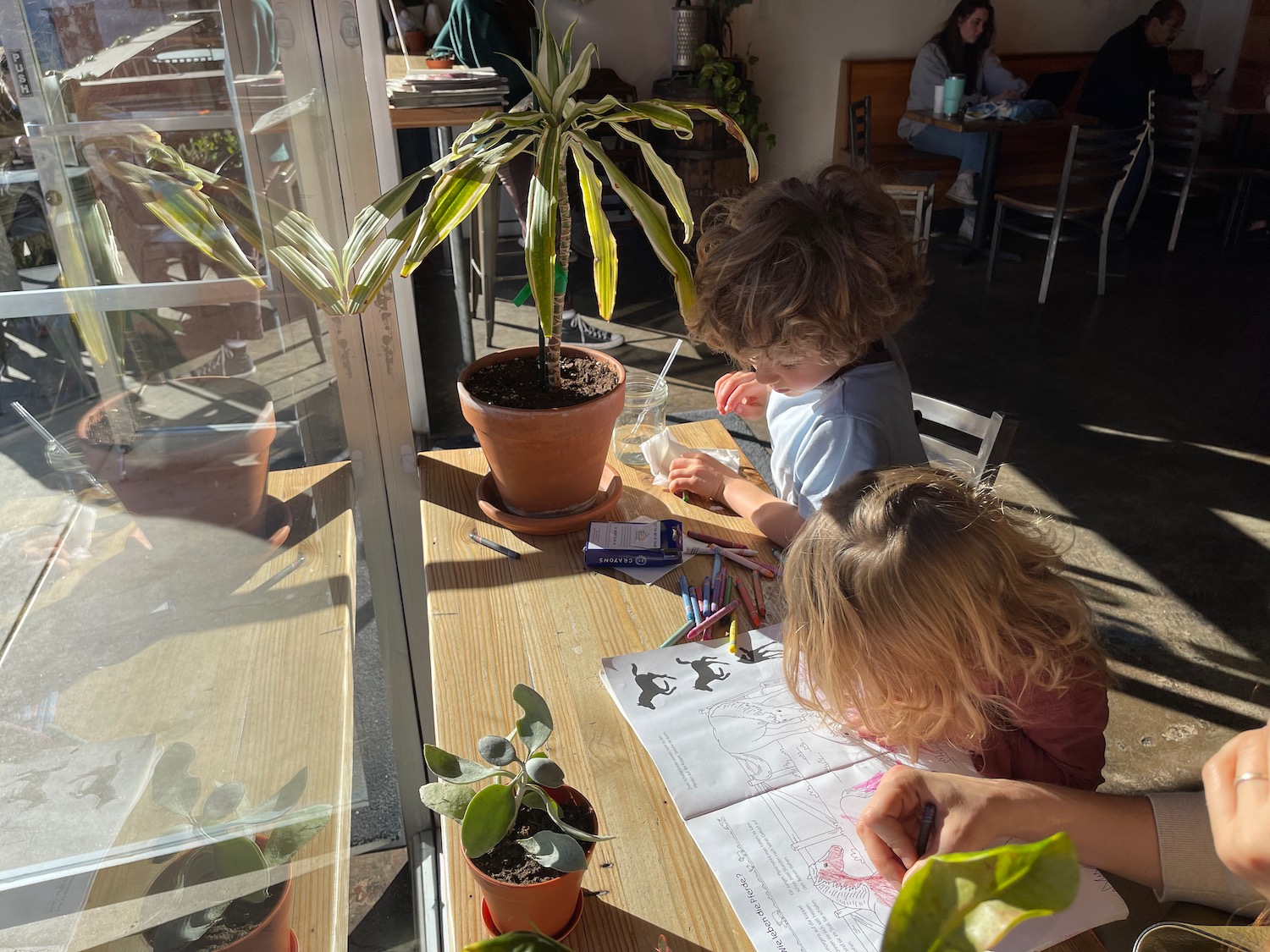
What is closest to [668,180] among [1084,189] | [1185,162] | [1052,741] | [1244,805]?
[1052,741]

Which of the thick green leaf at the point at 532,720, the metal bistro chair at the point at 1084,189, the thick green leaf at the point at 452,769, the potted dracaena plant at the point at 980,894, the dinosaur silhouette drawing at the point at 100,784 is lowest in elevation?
the metal bistro chair at the point at 1084,189

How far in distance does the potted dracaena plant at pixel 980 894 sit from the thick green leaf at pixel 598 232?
2.76ft

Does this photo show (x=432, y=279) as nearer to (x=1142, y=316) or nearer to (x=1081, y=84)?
(x=1142, y=316)

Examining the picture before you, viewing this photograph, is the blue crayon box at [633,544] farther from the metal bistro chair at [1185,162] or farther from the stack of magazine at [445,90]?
the metal bistro chair at [1185,162]

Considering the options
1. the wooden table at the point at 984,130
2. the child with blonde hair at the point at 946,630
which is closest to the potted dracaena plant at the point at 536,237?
the child with blonde hair at the point at 946,630

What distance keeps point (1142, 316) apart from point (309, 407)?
168 inches

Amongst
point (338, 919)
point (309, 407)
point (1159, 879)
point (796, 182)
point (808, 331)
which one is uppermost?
point (796, 182)

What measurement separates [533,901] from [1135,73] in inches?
241

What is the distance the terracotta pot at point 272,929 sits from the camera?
67cm

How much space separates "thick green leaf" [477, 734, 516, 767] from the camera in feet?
2.29

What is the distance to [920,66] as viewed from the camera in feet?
16.8

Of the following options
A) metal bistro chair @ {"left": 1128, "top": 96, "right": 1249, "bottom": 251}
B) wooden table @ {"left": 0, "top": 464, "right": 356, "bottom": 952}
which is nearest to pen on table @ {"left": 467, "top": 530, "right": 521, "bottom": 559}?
wooden table @ {"left": 0, "top": 464, "right": 356, "bottom": 952}

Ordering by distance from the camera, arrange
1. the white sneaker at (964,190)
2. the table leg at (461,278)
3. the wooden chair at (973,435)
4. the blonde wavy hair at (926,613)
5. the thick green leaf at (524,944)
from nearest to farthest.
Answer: the thick green leaf at (524,944) < the blonde wavy hair at (926,613) < the wooden chair at (973,435) < the table leg at (461,278) < the white sneaker at (964,190)

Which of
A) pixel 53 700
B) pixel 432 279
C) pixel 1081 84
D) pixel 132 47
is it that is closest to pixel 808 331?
pixel 132 47
